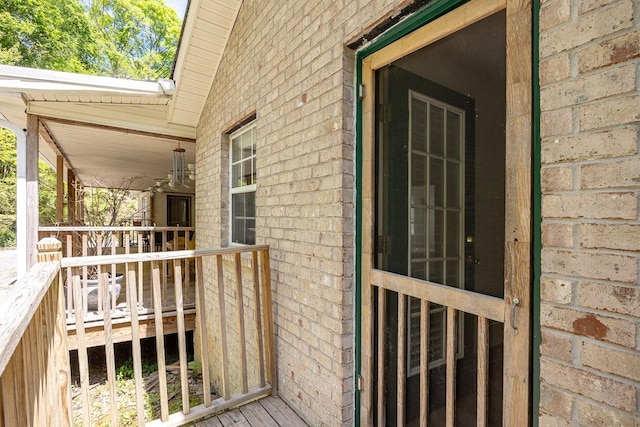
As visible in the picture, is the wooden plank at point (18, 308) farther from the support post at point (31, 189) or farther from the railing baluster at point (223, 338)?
the support post at point (31, 189)

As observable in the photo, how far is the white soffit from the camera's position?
360 centimetres

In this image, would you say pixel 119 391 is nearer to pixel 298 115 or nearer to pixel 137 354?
pixel 137 354

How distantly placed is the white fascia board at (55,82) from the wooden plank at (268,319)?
2.73m

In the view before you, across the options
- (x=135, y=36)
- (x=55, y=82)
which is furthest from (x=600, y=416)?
(x=135, y=36)

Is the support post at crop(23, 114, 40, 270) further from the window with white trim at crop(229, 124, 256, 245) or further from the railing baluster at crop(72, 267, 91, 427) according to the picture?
the railing baluster at crop(72, 267, 91, 427)

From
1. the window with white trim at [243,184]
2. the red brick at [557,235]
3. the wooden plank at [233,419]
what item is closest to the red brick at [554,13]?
the red brick at [557,235]

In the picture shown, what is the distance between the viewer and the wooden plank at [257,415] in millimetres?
2247

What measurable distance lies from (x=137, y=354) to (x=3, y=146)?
54.7 feet

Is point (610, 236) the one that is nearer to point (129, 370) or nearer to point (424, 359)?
point (424, 359)

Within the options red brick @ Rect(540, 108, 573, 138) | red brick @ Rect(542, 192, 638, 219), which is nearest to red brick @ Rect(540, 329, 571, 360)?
red brick @ Rect(542, 192, 638, 219)

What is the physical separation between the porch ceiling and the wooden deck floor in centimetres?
354

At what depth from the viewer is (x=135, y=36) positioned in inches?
642

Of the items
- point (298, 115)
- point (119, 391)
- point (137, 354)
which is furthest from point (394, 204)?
point (119, 391)

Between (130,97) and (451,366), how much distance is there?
14.6 feet
